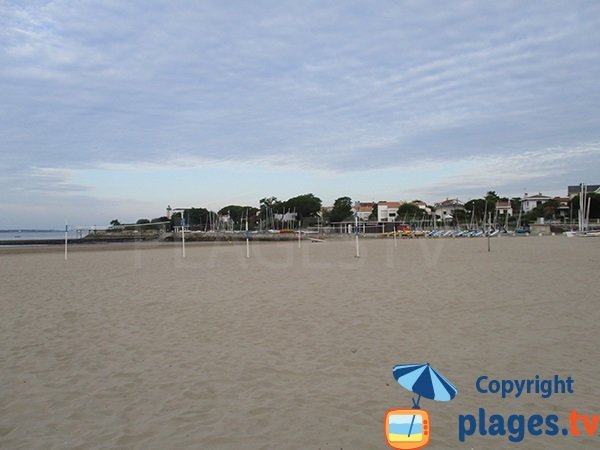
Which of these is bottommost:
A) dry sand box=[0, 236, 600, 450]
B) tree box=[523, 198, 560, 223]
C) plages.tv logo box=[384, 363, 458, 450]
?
dry sand box=[0, 236, 600, 450]

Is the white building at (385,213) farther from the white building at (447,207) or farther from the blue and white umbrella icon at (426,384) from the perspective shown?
the blue and white umbrella icon at (426,384)

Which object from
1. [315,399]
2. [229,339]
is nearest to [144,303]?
[229,339]

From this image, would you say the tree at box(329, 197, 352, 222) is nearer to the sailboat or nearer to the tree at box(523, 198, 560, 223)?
the tree at box(523, 198, 560, 223)

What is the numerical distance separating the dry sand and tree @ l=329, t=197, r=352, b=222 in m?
103

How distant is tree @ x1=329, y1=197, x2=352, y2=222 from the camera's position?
373 ft

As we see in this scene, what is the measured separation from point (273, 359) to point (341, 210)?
111619 mm

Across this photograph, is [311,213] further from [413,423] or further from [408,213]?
[413,423]

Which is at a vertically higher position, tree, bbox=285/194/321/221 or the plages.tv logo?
tree, bbox=285/194/321/221

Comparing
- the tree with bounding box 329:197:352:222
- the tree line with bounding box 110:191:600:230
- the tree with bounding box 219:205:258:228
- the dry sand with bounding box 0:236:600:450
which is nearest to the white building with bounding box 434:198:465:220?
the tree line with bounding box 110:191:600:230

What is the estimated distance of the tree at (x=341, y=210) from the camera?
113812 millimetres

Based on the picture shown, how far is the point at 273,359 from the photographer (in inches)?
216

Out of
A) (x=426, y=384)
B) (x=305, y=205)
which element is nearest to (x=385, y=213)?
(x=305, y=205)

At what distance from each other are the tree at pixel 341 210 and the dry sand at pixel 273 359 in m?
103

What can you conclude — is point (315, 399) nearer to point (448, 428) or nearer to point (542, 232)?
point (448, 428)
